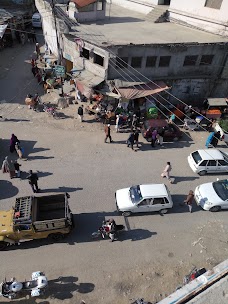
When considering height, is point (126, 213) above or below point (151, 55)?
below

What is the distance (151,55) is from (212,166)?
9.71m

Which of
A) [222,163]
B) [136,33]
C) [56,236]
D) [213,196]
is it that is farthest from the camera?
[136,33]

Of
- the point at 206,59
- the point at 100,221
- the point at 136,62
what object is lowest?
the point at 100,221

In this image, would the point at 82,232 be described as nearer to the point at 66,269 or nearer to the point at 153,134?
the point at 66,269

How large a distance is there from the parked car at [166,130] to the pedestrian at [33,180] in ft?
28.2

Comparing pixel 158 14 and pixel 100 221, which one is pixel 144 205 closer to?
pixel 100 221

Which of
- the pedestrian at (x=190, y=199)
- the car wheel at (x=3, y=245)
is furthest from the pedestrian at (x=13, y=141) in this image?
the pedestrian at (x=190, y=199)

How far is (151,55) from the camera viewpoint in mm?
20547

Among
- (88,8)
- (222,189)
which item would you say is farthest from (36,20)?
(222,189)

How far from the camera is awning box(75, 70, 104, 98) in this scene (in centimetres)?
2069

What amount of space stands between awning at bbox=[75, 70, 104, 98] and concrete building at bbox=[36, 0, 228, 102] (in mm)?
81

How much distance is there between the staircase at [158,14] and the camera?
26.1m

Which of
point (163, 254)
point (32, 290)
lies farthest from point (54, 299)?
point (163, 254)

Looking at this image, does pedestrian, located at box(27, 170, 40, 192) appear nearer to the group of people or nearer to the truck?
the group of people
